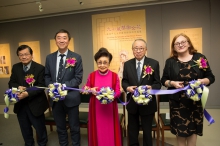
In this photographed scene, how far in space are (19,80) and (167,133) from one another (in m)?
2.80

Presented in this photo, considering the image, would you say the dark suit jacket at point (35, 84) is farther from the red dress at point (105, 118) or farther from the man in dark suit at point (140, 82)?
the man in dark suit at point (140, 82)

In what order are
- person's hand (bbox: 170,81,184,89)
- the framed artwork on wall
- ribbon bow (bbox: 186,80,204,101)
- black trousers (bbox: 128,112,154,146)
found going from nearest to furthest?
ribbon bow (bbox: 186,80,204,101) < person's hand (bbox: 170,81,184,89) < black trousers (bbox: 128,112,154,146) < the framed artwork on wall

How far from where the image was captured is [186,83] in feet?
5.75

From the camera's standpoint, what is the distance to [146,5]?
172 inches

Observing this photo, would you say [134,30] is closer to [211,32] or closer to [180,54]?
[211,32]

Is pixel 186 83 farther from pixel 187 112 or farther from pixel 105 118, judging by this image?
pixel 105 118

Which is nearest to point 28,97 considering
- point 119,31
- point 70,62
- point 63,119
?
point 63,119

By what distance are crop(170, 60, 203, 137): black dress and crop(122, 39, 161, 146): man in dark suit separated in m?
0.31

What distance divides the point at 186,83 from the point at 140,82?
53 cm

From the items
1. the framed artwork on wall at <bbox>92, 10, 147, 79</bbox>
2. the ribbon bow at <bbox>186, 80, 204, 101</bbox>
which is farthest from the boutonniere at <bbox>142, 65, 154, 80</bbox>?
the framed artwork on wall at <bbox>92, 10, 147, 79</bbox>

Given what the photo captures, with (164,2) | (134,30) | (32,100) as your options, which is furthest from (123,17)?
(32,100)

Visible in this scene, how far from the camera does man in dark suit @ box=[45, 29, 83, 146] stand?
2.22 meters

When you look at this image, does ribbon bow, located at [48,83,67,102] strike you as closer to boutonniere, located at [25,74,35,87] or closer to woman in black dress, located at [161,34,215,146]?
boutonniere, located at [25,74,35,87]

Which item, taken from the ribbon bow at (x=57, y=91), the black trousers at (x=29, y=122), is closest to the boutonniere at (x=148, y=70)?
the ribbon bow at (x=57, y=91)
